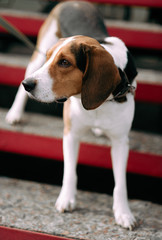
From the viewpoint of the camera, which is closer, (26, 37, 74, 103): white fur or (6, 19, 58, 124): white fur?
(26, 37, 74, 103): white fur

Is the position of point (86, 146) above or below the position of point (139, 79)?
below

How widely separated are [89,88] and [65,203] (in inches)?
29.2

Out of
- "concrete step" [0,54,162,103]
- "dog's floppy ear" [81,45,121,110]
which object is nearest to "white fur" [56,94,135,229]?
"dog's floppy ear" [81,45,121,110]

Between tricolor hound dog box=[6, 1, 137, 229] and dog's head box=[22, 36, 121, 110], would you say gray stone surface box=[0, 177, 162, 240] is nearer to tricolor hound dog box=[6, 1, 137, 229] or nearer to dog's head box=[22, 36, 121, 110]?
tricolor hound dog box=[6, 1, 137, 229]

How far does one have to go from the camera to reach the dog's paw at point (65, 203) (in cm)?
190

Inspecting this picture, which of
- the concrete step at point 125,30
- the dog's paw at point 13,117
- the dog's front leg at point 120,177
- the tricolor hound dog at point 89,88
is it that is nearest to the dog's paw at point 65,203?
the tricolor hound dog at point 89,88

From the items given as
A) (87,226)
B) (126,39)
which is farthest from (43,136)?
(126,39)

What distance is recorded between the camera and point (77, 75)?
63.8 inches

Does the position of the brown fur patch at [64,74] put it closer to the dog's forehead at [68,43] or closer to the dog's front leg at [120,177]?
the dog's forehead at [68,43]

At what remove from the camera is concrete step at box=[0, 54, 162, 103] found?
2486 millimetres

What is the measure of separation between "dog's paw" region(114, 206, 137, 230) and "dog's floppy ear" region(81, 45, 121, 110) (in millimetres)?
669

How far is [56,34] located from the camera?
8.05 ft

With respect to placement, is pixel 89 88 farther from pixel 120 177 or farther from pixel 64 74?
pixel 120 177

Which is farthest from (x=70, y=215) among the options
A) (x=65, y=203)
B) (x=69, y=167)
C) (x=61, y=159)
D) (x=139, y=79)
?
(x=139, y=79)
